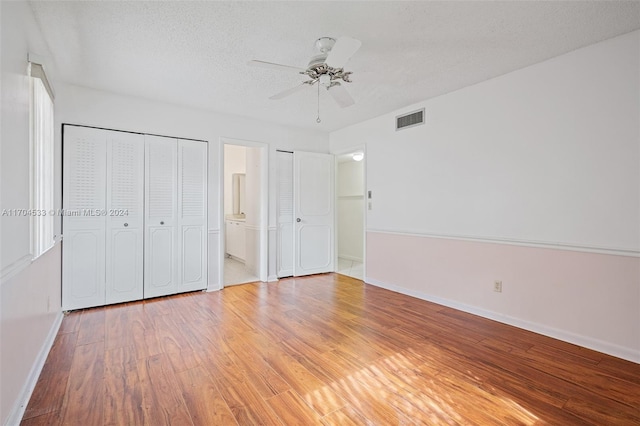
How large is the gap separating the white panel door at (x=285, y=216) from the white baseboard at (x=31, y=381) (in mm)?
2856

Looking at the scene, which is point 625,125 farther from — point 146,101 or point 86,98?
point 86,98

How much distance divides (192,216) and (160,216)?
0.39 metres

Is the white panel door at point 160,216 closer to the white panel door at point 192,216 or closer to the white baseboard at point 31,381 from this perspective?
the white panel door at point 192,216

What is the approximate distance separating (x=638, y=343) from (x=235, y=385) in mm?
3039

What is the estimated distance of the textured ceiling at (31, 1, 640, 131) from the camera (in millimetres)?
2092

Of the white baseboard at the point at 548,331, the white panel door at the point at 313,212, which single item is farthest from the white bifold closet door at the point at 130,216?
the white baseboard at the point at 548,331

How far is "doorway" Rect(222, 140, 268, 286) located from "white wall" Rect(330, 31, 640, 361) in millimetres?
2147

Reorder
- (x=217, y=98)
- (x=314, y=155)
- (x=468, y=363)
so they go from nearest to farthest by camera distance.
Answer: (x=468, y=363), (x=217, y=98), (x=314, y=155)

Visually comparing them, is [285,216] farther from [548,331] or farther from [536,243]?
[548,331]

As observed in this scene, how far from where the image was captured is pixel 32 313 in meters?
2.07

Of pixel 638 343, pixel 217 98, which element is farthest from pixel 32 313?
pixel 638 343

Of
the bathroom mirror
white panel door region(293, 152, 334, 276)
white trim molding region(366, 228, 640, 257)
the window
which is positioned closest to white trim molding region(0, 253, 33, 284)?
the window

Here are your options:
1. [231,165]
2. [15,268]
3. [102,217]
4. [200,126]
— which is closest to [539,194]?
[15,268]

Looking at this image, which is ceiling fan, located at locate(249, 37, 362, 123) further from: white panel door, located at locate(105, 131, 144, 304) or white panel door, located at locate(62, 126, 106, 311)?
white panel door, located at locate(62, 126, 106, 311)
